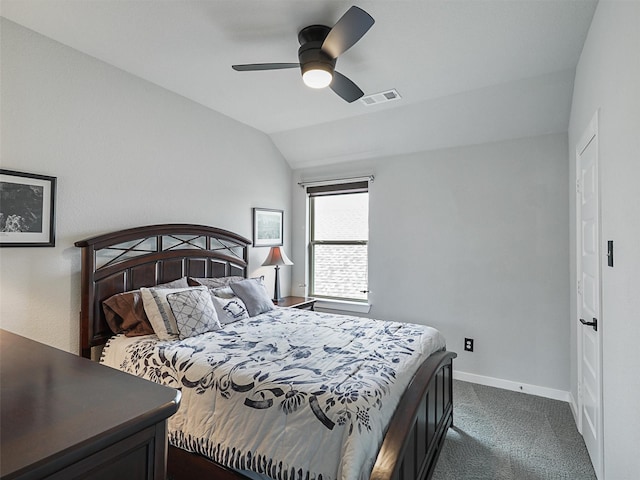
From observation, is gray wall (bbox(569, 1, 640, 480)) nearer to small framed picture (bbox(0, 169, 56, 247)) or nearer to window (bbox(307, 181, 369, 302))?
window (bbox(307, 181, 369, 302))

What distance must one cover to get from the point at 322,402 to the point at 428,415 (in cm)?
88

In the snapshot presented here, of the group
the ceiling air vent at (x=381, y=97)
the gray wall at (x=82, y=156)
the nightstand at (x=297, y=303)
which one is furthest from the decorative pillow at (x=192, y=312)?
the ceiling air vent at (x=381, y=97)

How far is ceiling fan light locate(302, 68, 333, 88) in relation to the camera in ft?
7.30

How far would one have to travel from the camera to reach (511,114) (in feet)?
10.8

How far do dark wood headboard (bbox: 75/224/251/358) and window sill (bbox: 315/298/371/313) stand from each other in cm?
121

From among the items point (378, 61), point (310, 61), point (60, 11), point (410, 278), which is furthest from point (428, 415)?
point (60, 11)

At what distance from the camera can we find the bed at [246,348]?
1.59m

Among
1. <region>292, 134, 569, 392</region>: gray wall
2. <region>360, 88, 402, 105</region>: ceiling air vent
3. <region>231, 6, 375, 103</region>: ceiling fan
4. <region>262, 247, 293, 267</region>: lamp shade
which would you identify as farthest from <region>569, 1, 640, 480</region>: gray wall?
<region>262, 247, 293, 267</region>: lamp shade

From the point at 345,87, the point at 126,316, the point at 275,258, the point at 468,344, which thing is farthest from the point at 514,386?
the point at 126,316

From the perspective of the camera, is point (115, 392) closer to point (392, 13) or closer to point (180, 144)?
point (392, 13)

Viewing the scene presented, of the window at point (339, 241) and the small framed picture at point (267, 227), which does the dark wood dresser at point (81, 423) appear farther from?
the window at point (339, 241)

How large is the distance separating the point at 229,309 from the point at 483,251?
2.64m

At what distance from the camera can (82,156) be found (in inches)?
103

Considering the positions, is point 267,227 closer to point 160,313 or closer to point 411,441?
point 160,313
